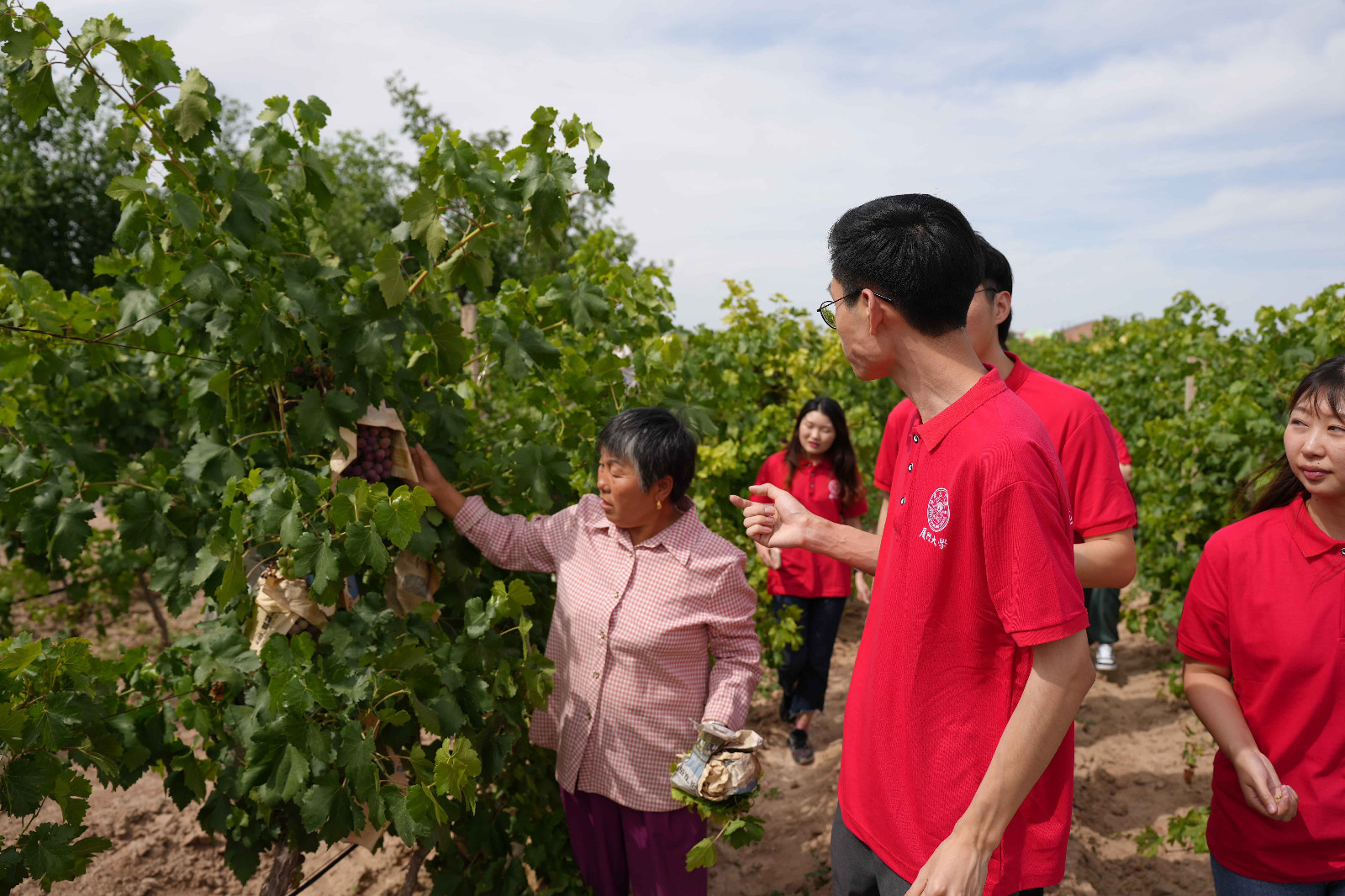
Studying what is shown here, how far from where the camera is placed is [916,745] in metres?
1.39

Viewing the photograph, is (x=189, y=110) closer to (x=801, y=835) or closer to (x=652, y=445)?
(x=652, y=445)

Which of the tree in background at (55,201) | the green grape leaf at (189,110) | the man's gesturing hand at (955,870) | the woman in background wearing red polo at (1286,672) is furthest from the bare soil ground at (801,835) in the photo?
the tree in background at (55,201)

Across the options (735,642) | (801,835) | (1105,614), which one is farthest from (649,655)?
(1105,614)

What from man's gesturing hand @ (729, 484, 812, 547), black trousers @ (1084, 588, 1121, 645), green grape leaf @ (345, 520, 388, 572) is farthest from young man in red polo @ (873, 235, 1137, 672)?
black trousers @ (1084, 588, 1121, 645)

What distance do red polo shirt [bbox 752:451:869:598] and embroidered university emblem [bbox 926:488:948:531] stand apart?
9.79 ft

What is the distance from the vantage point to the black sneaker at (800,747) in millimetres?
4395

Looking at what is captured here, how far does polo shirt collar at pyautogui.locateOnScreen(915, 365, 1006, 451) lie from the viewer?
132 centimetres

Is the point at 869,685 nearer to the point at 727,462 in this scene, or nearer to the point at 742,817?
the point at 742,817

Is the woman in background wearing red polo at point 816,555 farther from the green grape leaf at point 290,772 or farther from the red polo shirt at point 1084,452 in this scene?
the green grape leaf at point 290,772

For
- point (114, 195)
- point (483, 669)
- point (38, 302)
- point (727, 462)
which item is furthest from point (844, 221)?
point (727, 462)

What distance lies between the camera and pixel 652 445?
212cm

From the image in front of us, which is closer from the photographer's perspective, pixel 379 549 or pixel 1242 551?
pixel 379 549

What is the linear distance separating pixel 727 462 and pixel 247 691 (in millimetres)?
2819

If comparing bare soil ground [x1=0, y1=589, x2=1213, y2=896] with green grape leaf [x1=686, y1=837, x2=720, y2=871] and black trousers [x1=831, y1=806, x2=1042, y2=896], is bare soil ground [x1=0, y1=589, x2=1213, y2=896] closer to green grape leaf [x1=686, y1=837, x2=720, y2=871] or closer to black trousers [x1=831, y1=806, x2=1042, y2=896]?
green grape leaf [x1=686, y1=837, x2=720, y2=871]
